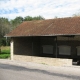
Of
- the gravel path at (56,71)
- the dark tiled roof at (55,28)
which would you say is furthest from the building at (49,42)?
the gravel path at (56,71)

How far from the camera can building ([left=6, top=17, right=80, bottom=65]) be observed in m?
23.7

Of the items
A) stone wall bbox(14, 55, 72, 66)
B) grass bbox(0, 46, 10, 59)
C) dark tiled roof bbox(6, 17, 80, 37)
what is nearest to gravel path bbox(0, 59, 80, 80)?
stone wall bbox(14, 55, 72, 66)

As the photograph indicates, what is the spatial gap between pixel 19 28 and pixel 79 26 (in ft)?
31.0

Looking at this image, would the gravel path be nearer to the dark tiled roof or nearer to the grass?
the dark tiled roof

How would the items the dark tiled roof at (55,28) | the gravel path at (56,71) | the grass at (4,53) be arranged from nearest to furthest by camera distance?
the gravel path at (56,71)
the dark tiled roof at (55,28)
the grass at (4,53)

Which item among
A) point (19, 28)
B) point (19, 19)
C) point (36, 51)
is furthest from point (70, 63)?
point (19, 19)

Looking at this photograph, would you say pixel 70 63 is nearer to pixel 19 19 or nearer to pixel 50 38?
pixel 50 38

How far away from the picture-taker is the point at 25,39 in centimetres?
2955

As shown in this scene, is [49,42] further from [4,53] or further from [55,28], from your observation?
[4,53]

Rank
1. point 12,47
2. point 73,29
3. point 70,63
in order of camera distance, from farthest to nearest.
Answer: point 12,47, point 73,29, point 70,63

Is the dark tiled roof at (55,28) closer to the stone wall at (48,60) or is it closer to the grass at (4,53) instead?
the stone wall at (48,60)

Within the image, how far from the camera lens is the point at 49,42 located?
28797 millimetres

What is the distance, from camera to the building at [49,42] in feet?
77.7

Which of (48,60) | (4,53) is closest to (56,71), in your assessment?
(48,60)
